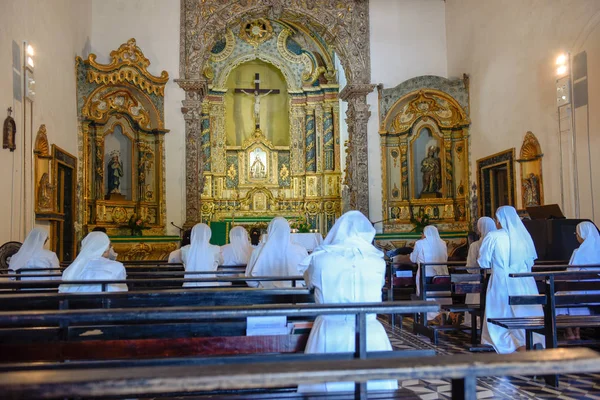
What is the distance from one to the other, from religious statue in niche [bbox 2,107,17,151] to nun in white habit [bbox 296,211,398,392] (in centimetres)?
696

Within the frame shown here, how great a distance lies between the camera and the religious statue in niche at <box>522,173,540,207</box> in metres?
11.5

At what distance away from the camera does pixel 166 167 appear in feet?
46.9

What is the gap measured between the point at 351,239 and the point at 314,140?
15.3 m

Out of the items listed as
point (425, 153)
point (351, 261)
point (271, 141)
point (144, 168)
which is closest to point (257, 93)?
point (271, 141)

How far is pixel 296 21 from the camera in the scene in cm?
1568

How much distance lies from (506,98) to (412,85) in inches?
104

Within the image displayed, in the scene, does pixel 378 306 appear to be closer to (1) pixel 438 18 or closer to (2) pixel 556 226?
(2) pixel 556 226

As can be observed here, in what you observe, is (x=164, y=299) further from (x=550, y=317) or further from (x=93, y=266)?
(x=550, y=317)

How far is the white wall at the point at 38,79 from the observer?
30.2 ft

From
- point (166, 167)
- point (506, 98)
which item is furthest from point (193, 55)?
point (506, 98)

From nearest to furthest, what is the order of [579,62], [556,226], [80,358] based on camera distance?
1. [80,358]
2. [556,226]
3. [579,62]

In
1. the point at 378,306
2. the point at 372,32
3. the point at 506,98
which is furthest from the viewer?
the point at 372,32

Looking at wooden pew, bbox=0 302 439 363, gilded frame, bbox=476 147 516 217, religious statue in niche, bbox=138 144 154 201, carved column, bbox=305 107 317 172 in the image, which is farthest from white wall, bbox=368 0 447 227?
wooden pew, bbox=0 302 439 363

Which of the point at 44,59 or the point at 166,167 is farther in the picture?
the point at 166,167
